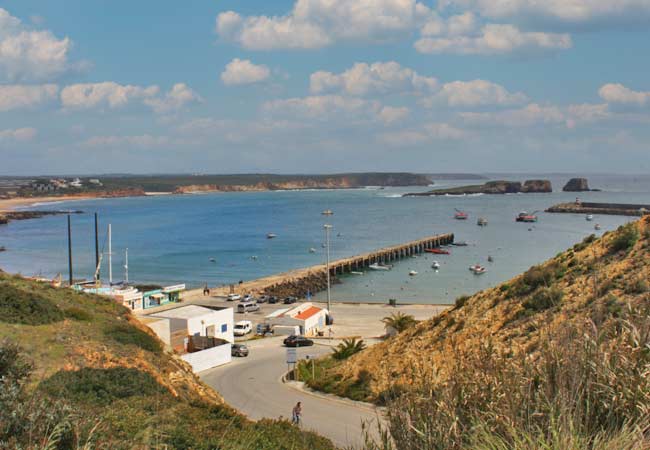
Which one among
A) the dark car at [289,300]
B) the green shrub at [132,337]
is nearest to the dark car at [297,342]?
the green shrub at [132,337]

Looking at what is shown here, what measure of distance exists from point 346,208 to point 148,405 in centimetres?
15631

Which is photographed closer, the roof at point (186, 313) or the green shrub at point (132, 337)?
the green shrub at point (132, 337)

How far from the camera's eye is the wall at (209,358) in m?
23.4

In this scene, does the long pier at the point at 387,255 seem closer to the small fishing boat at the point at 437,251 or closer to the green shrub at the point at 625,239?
the small fishing boat at the point at 437,251

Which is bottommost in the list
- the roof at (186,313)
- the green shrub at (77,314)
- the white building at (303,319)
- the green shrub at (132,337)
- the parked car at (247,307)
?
the parked car at (247,307)

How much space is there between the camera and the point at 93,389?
11.2 meters

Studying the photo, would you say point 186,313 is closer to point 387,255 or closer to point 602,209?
point 387,255

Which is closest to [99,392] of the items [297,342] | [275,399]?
[275,399]

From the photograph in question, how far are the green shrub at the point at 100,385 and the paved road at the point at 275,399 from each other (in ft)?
12.1

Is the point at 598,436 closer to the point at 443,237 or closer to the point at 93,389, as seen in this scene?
the point at 93,389

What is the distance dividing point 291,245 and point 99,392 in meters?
79.8

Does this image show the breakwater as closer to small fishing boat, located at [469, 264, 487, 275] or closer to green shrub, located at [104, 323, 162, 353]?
Result: small fishing boat, located at [469, 264, 487, 275]

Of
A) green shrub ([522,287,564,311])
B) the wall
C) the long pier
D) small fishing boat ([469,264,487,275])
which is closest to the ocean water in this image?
small fishing boat ([469,264,487,275])

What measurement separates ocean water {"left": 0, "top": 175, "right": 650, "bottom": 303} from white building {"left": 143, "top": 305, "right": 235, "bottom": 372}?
82.1 ft
